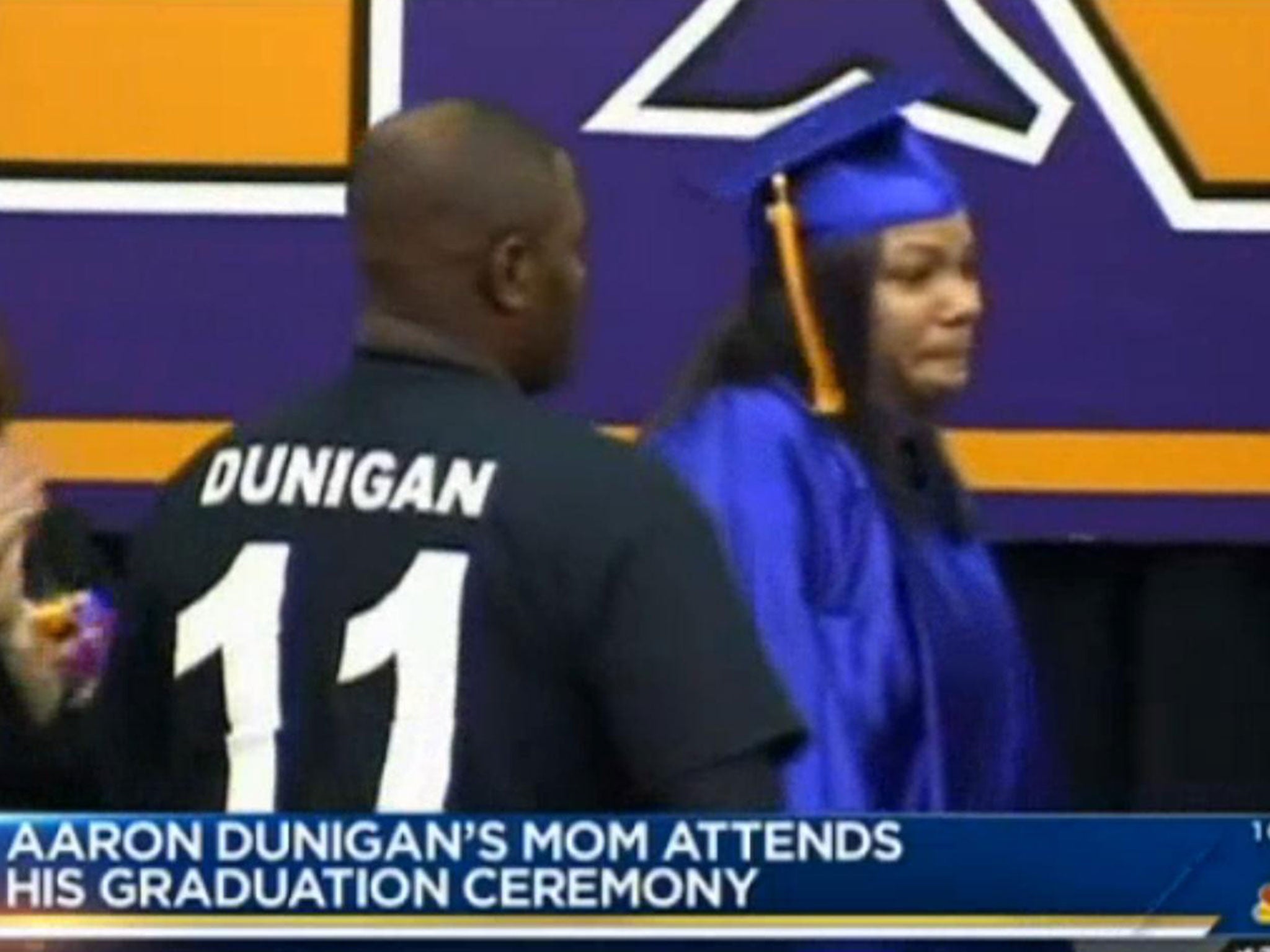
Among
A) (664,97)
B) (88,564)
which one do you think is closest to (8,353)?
(88,564)

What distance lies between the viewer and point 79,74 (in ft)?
15.6

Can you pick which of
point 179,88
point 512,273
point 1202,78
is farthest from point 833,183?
point 512,273

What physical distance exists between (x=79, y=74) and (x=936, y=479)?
122cm

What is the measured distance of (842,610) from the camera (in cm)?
397

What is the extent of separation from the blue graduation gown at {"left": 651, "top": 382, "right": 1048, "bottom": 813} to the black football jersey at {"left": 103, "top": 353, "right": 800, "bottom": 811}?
33.1 inches

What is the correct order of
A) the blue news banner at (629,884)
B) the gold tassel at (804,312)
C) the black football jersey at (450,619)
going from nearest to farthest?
the black football jersey at (450,619)
the blue news banner at (629,884)
the gold tassel at (804,312)

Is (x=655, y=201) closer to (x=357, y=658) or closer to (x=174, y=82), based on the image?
(x=174, y=82)

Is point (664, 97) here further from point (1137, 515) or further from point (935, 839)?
point (935, 839)

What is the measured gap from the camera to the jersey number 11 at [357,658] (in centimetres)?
304

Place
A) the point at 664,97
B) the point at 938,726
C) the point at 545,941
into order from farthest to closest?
the point at 664,97 → the point at 938,726 → the point at 545,941

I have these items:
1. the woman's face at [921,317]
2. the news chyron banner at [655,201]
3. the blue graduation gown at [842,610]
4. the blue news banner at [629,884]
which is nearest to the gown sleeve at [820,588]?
the blue graduation gown at [842,610]

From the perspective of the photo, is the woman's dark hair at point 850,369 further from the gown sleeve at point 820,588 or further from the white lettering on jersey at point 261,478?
the white lettering on jersey at point 261,478

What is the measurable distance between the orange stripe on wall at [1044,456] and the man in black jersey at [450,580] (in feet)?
5.17

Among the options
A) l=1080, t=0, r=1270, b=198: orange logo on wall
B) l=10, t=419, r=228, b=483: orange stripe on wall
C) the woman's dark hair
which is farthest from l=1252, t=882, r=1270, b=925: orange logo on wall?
l=10, t=419, r=228, b=483: orange stripe on wall
